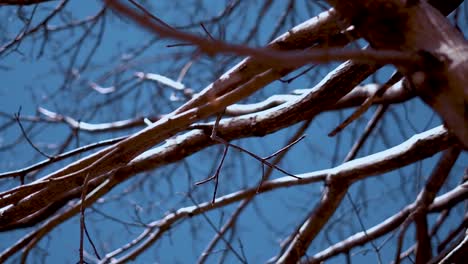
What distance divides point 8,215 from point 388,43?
98 centimetres

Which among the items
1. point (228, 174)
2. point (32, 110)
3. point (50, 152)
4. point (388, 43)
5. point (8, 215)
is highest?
point (32, 110)

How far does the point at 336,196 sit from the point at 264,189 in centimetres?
29

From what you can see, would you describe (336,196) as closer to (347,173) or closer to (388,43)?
(347,173)

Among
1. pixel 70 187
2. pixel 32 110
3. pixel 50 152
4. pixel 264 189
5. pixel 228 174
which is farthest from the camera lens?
pixel 32 110

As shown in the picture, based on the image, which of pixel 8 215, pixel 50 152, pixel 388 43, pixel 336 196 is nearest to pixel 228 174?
pixel 50 152

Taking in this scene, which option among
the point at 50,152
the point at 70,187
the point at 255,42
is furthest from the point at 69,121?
the point at 70,187

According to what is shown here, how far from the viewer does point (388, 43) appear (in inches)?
27.3

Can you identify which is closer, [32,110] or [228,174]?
[228,174]

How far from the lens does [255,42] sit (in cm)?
235

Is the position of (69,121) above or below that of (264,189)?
above

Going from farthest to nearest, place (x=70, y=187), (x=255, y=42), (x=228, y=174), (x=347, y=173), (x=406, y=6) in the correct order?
(x=228, y=174), (x=255, y=42), (x=347, y=173), (x=70, y=187), (x=406, y=6)

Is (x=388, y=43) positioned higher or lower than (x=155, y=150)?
lower

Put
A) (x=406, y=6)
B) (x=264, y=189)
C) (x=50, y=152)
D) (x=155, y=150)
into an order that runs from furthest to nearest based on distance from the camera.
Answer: (x=50, y=152)
(x=264, y=189)
(x=155, y=150)
(x=406, y=6)

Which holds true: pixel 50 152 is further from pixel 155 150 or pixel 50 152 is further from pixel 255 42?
pixel 155 150
